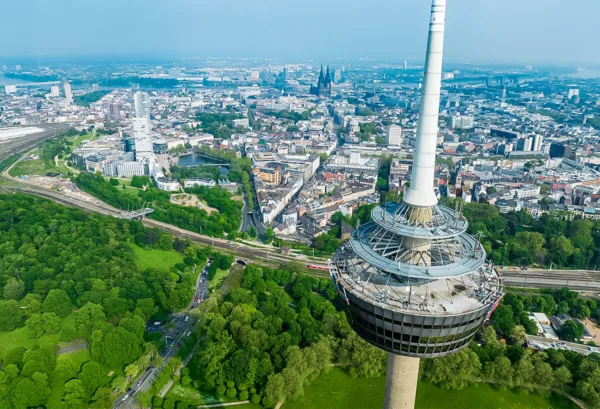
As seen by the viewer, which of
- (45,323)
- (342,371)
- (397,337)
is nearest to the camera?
(397,337)

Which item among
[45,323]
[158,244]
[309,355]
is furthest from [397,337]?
[158,244]

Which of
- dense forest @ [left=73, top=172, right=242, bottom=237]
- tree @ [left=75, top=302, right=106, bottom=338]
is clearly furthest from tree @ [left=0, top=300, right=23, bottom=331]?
dense forest @ [left=73, top=172, right=242, bottom=237]

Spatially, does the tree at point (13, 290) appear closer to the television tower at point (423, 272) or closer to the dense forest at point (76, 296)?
the dense forest at point (76, 296)

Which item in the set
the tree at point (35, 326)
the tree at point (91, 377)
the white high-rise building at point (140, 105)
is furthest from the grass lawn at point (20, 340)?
the white high-rise building at point (140, 105)

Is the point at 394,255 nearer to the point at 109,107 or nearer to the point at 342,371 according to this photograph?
the point at 342,371

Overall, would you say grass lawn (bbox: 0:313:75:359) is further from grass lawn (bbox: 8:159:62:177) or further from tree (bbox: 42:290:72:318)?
grass lawn (bbox: 8:159:62:177)

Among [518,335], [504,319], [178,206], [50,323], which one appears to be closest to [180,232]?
[178,206]
